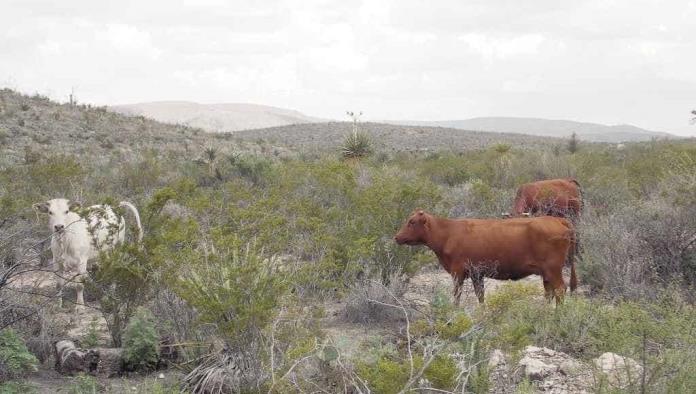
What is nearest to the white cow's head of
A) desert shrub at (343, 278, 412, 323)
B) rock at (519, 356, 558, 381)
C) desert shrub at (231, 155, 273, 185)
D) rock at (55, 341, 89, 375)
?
rock at (55, 341, 89, 375)

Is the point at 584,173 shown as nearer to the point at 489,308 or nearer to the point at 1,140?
the point at 489,308

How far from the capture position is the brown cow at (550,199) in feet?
37.9

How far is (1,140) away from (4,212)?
17488 millimetres

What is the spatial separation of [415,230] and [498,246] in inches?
40.1

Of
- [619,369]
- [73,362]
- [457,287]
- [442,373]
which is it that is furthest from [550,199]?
[73,362]

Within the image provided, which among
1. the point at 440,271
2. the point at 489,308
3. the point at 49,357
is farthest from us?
the point at 440,271

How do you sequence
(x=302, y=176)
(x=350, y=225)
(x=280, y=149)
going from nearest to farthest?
(x=350, y=225)
(x=302, y=176)
(x=280, y=149)

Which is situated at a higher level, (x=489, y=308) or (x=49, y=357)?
(x=489, y=308)

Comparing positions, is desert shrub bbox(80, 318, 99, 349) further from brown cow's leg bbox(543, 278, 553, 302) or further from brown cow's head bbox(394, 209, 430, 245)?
brown cow's leg bbox(543, 278, 553, 302)

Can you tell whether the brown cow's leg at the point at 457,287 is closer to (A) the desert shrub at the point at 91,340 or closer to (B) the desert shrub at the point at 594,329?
(B) the desert shrub at the point at 594,329

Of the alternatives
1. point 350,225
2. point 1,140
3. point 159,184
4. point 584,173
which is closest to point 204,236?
point 350,225

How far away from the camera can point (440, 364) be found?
4609 mm

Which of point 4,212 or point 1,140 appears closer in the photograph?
point 4,212

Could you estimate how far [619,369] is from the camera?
5375mm
